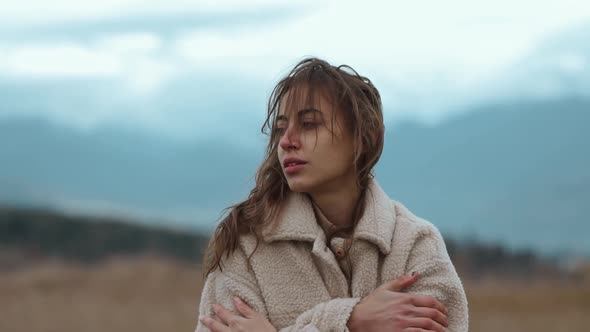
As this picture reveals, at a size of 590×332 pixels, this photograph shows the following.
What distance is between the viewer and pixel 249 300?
364 cm

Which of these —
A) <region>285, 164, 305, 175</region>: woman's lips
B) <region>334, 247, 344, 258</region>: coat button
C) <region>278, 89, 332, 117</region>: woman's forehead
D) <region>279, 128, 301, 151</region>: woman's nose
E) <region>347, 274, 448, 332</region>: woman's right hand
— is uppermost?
<region>278, 89, 332, 117</region>: woman's forehead

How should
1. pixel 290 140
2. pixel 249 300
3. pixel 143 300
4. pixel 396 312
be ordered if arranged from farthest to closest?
pixel 143 300, pixel 249 300, pixel 290 140, pixel 396 312

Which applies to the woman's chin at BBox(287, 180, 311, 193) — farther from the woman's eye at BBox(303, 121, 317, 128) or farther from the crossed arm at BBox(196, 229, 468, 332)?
the crossed arm at BBox(196, 229, 468, 332)

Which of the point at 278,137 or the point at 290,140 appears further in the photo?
the point at 278,137

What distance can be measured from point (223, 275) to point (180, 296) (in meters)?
11.7

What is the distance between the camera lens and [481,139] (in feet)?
598

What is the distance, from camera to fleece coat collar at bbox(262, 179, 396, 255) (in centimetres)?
357

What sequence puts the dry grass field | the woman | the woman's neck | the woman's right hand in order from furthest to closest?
the dry grass field < the woman's neck < the woman < the woman's right hand

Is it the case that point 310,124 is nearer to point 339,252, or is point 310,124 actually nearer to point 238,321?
point 339,252

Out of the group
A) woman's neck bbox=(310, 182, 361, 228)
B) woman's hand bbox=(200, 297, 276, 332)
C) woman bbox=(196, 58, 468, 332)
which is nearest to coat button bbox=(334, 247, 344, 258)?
woman bbox=(196, 58, 468, 332)

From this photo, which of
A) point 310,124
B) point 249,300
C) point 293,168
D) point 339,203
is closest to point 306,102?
point 310,124

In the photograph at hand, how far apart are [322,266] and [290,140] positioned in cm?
45

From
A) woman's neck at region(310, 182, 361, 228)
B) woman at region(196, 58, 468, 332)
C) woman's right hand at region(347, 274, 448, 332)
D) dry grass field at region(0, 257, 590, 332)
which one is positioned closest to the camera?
woman's right hand at region(347, 274, 448, 332)

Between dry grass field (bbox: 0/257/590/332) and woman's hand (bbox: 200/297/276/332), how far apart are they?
29.2ft
